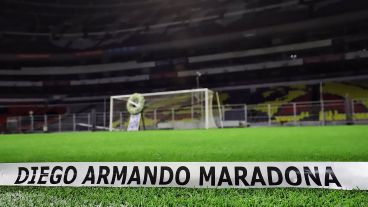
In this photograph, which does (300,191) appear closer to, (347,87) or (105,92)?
(347,87)

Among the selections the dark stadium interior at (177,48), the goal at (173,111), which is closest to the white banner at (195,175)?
the goal at (173,111)

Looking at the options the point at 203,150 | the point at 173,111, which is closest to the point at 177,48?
the point at 173,111

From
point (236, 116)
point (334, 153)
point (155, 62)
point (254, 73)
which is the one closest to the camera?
point (334, 153)

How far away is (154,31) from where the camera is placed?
4566 centimetres

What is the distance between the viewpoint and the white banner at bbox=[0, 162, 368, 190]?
3256 millimetres

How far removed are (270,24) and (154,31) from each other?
49.4 feet

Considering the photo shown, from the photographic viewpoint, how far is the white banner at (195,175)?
326 cm

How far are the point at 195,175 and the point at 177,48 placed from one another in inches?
1630

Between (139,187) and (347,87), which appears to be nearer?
(139,187)

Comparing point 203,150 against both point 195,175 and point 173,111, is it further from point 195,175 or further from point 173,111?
point 173,111

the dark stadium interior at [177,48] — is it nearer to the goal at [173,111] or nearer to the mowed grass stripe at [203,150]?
the goal at [173,111]

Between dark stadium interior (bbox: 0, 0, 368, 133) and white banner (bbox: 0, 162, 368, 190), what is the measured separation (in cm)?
3322

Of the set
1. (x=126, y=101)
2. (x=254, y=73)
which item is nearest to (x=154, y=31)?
(x=254, y=73)

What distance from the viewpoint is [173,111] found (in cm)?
2377
